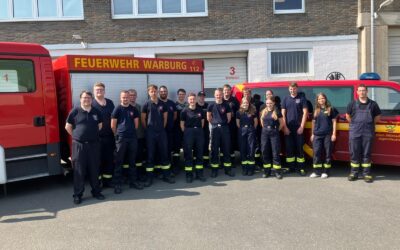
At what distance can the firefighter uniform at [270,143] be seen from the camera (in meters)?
6.94

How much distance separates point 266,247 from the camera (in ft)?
12.8

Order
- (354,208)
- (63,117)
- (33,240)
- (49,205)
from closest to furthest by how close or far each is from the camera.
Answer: (33,240), (354,208), (49,205), (63,117)

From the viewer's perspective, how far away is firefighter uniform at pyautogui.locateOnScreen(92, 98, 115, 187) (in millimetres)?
6316

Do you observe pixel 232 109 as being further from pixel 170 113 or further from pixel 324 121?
pixel 324 121

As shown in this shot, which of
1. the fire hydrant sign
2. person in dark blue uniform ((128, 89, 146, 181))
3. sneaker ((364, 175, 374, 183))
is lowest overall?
sneaker ((364, 175, 374, 183))

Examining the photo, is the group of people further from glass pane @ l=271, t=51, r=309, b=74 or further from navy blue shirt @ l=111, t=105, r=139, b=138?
glass pane @ l=271, t=51, r=309, b=74

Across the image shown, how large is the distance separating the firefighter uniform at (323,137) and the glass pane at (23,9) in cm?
1109

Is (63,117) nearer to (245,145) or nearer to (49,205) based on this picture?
(49,205)

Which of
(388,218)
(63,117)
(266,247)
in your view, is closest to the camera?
(266,247)

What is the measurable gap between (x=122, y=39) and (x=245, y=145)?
8.01 metres

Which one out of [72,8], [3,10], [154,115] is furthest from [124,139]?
[3,10]

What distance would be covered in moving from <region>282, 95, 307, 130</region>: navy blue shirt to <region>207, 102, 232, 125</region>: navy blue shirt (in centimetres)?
117

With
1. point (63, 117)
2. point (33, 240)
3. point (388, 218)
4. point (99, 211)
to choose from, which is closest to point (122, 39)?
point (63, 117)

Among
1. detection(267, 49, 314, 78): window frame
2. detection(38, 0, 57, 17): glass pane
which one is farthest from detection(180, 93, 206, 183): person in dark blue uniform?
detection(38, 0, 57, 17): glass pane
